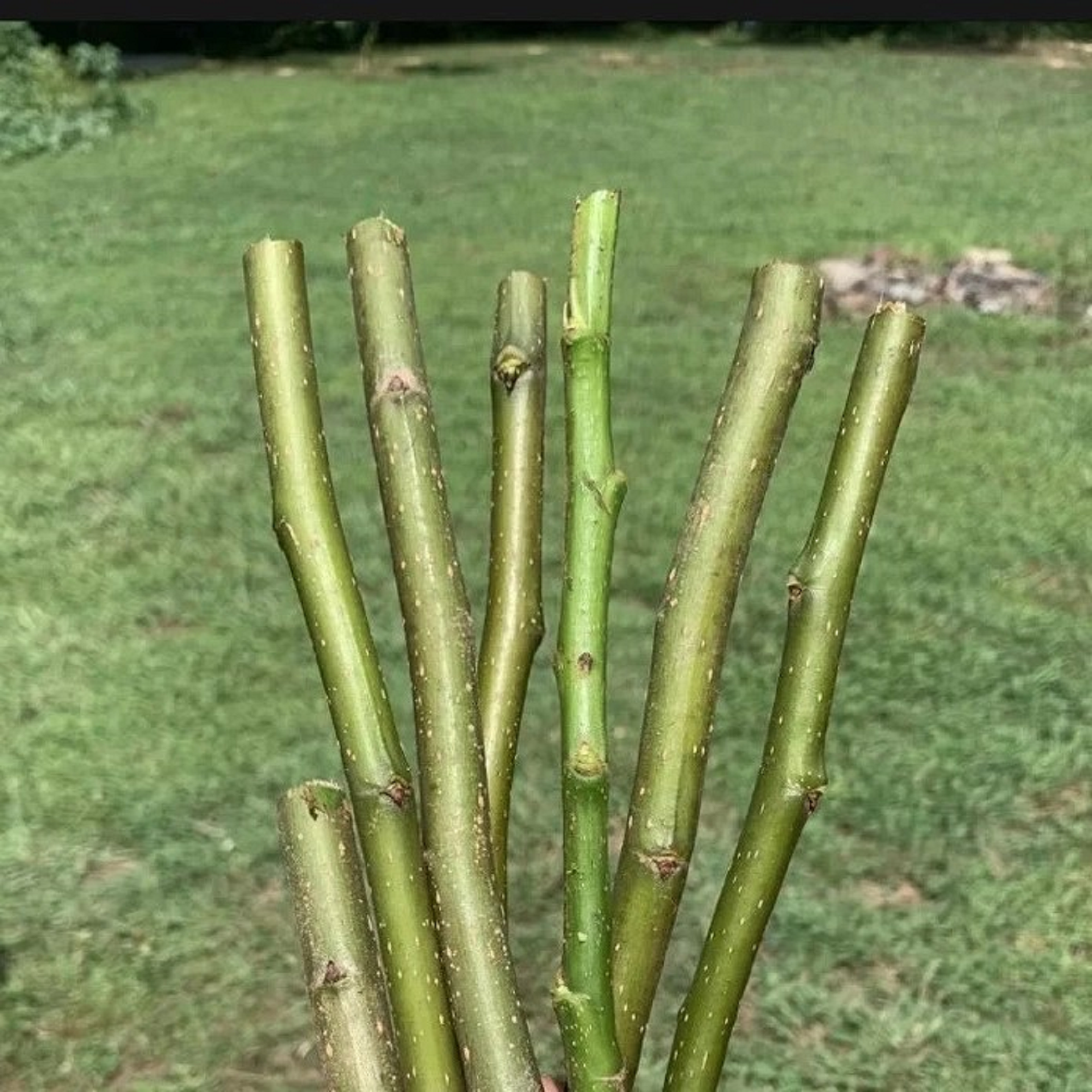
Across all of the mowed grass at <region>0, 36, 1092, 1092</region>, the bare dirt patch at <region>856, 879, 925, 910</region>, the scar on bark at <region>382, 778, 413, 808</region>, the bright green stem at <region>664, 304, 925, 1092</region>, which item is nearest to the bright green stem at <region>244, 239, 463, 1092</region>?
the scar on bark at <region>382, 778, 413, 808</region>

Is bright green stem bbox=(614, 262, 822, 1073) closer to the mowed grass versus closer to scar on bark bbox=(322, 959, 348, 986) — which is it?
scar on bark bbox=(322, 959, 348, 986)

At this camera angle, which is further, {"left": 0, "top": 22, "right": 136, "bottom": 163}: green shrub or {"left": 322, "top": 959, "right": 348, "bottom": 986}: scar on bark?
{"left": 0, "top": 22, "right": 136, "bottom": 163}: green shrub

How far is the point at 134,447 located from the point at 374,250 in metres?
3.70

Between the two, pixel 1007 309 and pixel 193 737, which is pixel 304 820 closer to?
pixel 193 737

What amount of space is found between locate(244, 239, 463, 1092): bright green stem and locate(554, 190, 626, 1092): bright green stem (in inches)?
2.5

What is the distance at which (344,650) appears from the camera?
0.63 metres

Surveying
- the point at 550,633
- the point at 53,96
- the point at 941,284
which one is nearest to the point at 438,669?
the point at 550,633

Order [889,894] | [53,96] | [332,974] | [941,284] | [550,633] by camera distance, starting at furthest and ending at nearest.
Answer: [53,96] → [941,284] → [550,633] → [889,894] → [332,974]

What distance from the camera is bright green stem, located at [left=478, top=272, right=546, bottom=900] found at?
678mm

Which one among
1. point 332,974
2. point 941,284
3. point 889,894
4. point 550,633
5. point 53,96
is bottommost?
point 889,894

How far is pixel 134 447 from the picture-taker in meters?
4.18

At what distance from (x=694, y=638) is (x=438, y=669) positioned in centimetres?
10

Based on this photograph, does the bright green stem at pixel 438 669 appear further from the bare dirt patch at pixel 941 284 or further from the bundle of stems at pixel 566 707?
the bare dirt patch at pixel 941 284

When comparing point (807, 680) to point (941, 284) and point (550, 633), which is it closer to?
point (550, 633)
